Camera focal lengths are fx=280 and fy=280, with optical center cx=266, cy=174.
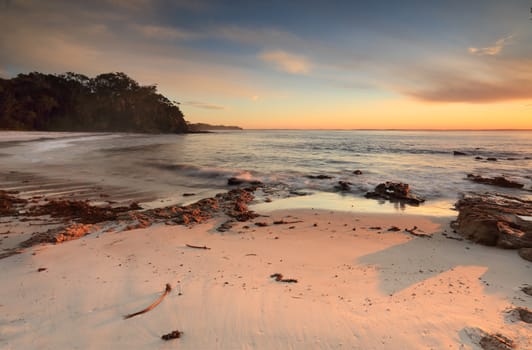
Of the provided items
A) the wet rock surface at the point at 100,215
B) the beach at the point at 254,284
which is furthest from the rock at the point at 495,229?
the wet rock surface at the point at 100,215

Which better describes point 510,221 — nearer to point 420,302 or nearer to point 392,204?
point 392,204

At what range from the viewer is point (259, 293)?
3723 millimetres

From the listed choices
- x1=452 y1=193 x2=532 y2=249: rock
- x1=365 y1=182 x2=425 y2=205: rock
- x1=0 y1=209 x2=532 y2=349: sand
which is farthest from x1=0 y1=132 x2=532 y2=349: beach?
x1=365 y1=182 x2=425 y2=205: rock

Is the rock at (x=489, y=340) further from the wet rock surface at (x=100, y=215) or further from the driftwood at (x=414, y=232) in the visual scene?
the wet rock surface at (x=100, y=215)

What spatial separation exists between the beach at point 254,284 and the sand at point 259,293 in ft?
0.05

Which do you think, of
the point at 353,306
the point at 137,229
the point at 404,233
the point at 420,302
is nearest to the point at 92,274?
the point at 137,229

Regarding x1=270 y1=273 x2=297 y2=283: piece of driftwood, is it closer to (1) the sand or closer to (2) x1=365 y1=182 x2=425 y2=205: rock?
(1) the sand

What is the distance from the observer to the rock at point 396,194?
33.8 ft

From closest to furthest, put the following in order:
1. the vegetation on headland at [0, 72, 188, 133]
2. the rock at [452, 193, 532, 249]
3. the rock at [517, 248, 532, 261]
→ the rock at [517, 248, 532, 261] < the rock at [452, 193, 532, 249] < the vegetation on headland at [0, 72, 188, 133]

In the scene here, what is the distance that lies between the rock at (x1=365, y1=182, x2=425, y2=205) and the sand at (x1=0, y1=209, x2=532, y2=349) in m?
4.50

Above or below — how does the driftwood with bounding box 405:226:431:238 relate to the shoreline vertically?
below

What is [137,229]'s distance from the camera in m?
6.34

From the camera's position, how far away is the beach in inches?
114

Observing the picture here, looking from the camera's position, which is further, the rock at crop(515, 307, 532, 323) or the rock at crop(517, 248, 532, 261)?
the rock at crop(517, 248, 532, 261)
